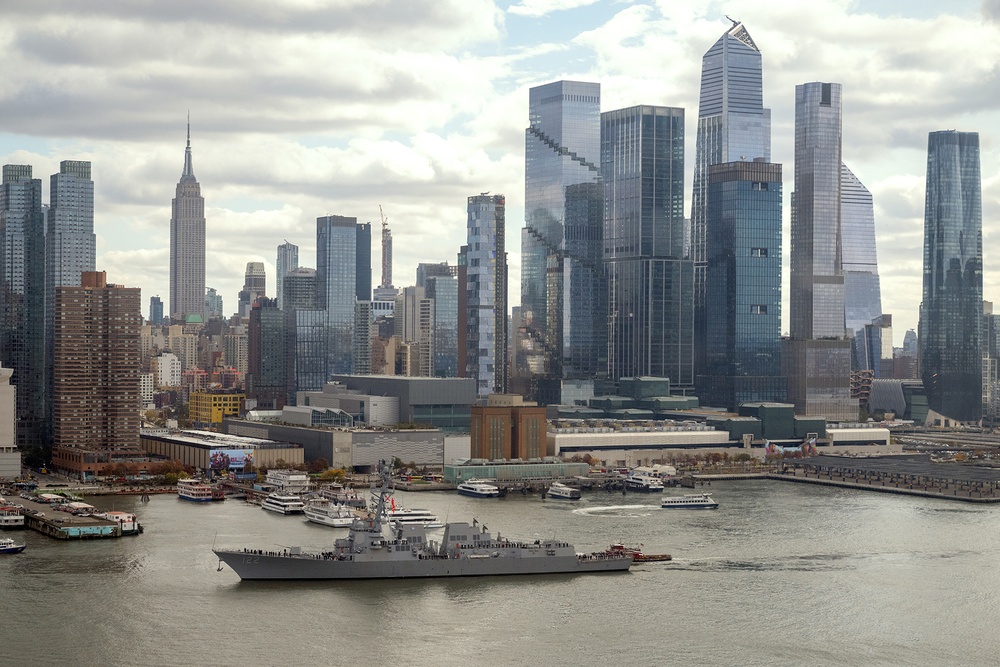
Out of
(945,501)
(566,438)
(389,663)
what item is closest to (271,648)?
(389,663)

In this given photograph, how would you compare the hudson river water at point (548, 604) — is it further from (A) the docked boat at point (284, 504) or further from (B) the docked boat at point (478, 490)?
(B) the docked boat at point (478, 490)

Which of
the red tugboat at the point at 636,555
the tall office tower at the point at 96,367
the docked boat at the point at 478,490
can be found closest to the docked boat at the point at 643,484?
the docked boat at the point at 478,490

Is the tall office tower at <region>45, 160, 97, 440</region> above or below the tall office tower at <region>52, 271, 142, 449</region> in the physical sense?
above

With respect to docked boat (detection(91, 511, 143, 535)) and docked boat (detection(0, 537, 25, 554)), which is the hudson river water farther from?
docked boat (detection(0, 537, 25, 554))

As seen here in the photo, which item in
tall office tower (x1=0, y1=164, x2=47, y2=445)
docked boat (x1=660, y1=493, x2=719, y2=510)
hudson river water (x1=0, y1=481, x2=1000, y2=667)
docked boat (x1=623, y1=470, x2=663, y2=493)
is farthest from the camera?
tall office tower (x1=0, y1=164, x2=47, y2=445)

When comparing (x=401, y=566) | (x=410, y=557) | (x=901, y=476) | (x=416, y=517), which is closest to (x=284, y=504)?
(x=416, y=517)

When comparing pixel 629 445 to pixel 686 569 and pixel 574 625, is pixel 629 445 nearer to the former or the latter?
pixel 686 569

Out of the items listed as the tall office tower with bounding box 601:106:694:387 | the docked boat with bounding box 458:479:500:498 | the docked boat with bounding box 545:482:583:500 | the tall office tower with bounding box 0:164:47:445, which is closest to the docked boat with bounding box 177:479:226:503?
the docked boat with bounding box 458:479:500:498
